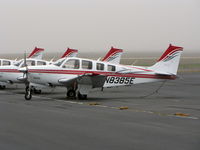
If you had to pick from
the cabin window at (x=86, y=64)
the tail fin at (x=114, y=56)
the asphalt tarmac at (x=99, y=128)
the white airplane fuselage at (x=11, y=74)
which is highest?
the tail fin at (x=114, y=56)

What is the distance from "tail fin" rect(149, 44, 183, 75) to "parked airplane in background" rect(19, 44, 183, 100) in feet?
1.20

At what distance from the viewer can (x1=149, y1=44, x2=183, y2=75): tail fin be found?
65.6ft

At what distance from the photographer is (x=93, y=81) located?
1805cm

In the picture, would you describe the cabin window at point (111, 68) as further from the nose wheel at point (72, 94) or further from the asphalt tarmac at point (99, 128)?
the asphalt tarmac at point (99, 128)

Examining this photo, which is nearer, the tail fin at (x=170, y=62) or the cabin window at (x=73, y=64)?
the cabin window at (x=73, y=64)

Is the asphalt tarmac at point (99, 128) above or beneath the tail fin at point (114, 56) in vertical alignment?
beneath

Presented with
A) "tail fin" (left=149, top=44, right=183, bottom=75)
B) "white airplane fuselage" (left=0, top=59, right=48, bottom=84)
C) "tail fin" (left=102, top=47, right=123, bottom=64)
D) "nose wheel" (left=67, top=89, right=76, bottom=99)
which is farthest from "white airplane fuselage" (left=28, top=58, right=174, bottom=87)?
"tail fin" (left=102, top=47, right=123, bottom=64)

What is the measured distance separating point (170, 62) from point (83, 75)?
4967mm

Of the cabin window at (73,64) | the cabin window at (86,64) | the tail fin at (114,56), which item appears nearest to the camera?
the cabin window at (73,64)

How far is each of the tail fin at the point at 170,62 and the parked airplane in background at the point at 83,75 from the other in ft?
1.20

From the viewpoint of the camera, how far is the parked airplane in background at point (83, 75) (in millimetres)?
18047

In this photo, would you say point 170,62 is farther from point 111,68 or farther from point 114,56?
point 114,56

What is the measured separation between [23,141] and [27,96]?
31.2ft

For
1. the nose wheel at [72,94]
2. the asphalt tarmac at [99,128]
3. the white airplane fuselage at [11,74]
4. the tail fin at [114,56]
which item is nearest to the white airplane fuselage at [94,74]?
the nose wheel at [72,94]
